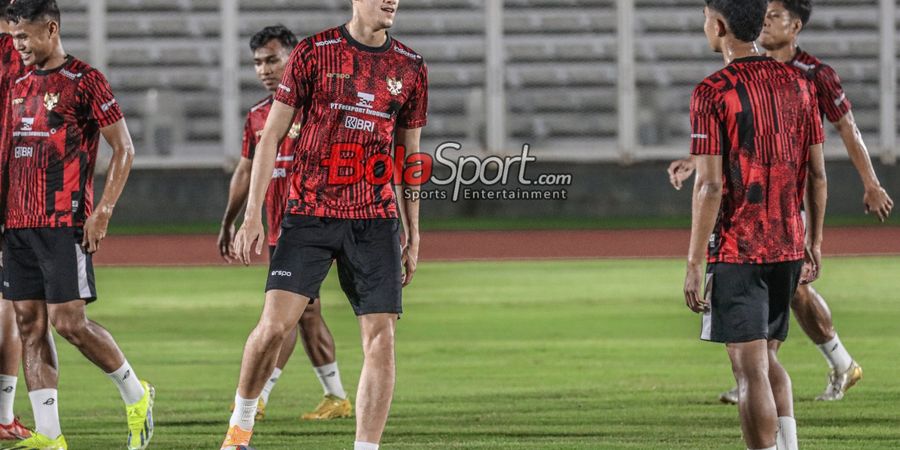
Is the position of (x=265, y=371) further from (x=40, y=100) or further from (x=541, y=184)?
(x=541, y=184)

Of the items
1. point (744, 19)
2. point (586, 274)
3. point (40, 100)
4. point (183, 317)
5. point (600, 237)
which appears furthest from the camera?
point (600, 237)

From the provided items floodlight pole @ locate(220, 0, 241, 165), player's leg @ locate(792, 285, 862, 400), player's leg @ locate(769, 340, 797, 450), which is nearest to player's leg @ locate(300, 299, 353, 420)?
player's leg @ locate(792, 285, 862, 400)

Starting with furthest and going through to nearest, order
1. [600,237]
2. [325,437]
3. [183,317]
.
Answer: [600,237] < [183,317] < [325,437]

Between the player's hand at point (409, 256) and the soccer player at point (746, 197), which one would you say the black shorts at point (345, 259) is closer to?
the player's hand at point (409, 256)

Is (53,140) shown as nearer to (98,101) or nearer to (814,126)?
(98,101)

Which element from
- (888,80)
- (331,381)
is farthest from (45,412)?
(888,80)

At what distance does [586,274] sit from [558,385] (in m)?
8.64

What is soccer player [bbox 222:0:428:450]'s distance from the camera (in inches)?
220

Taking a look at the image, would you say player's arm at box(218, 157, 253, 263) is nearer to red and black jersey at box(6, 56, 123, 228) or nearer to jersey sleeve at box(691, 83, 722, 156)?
red and black jersey at box(6, 56, 123, 228)

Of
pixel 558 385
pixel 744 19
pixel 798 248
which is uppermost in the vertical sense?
pixel 744 19

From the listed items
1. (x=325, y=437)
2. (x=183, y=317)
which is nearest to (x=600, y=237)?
(x=183, y=317)

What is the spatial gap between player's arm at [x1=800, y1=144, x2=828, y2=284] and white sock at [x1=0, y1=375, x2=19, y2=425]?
383cm

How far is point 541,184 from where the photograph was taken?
29609 millimetres

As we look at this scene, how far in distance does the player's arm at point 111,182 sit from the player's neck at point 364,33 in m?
1.40
